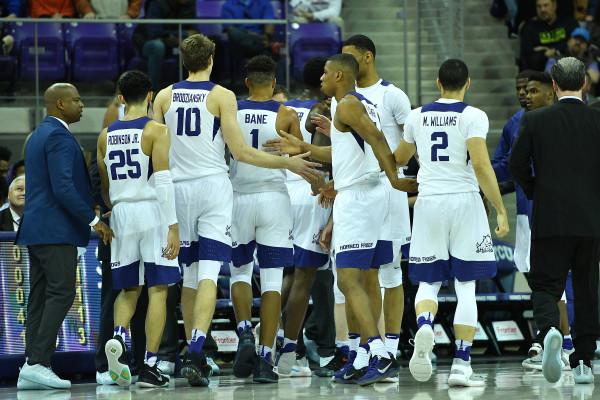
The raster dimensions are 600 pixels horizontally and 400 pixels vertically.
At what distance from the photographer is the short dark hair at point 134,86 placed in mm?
9570

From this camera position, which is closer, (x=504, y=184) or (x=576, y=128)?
(x=576, y=128)

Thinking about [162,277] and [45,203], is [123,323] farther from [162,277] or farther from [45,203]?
[45,203]

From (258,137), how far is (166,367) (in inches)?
82.0

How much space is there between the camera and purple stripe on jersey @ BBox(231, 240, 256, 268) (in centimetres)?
996

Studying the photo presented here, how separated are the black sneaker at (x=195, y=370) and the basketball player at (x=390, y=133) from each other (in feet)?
4.58

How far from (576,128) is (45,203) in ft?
13.3

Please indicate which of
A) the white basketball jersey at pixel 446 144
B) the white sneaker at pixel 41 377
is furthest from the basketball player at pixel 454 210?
the white sneaker at pixel 41 377

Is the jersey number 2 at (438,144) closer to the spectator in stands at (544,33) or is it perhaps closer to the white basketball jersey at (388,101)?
the white basketball jersey at (388,101)

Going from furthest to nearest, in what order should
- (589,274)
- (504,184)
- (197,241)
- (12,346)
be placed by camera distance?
(504,184), (12,346), (197,241), (589,274)

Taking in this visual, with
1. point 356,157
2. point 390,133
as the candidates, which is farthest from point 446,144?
point 390,133

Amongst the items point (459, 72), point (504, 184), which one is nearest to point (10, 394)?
point (459, 72)

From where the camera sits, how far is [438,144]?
358 inches

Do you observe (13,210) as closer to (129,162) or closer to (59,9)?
(129,162)

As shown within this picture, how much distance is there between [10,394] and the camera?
9.28 meters
